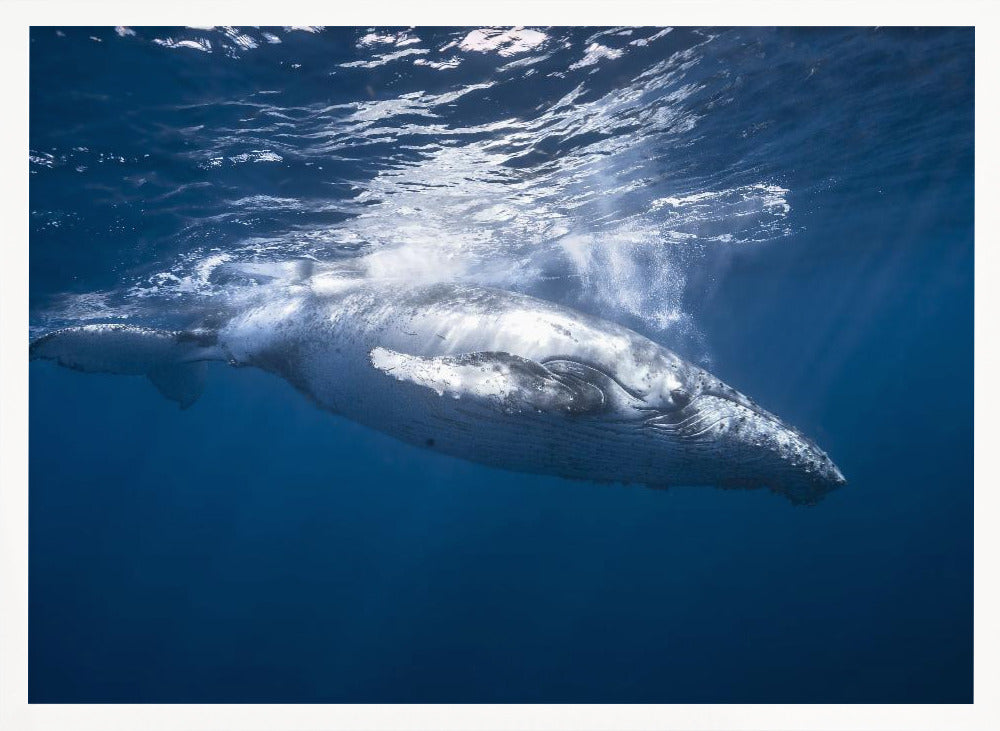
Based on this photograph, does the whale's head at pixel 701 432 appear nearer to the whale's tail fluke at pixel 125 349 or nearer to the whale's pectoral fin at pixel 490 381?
the whale's pectoral fin at pixel 490 381

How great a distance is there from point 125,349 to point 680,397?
7.19 m

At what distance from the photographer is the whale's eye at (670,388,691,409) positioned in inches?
142

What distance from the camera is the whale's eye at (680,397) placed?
361cm

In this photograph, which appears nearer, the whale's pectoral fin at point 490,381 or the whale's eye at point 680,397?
the whale's pectoral fin at point 490,381

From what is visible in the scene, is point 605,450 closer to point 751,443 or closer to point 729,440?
point 729,440

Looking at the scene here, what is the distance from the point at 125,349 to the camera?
22.4ft
